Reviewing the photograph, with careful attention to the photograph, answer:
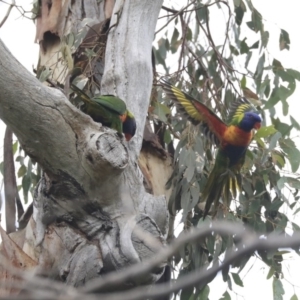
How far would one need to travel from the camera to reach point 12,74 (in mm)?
1596

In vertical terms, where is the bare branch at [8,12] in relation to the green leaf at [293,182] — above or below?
above

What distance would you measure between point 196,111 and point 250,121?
218 mm

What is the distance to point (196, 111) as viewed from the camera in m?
2.41

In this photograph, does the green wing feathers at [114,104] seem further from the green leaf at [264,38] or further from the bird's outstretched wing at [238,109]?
the green leaf at [264,38]

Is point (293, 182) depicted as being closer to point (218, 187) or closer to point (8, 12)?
point (218, 187)

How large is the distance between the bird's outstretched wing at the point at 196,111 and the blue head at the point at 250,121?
7 centimetres

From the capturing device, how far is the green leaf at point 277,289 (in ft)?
8.29

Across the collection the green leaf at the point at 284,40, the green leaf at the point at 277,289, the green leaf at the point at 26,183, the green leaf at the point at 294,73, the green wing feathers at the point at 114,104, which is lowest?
the green leaf at the point at 277,289

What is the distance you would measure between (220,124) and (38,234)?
0.95 meters

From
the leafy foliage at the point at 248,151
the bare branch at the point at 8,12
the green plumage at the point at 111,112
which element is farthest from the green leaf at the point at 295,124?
the bare branch at the point at 8,12

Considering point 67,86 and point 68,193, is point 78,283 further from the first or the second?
point 67,86

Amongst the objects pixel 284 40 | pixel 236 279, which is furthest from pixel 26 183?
pixel 284 40

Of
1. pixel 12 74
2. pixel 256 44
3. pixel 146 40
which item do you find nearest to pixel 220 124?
pixel 146 40

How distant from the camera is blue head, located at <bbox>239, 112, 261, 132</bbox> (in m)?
2.46
